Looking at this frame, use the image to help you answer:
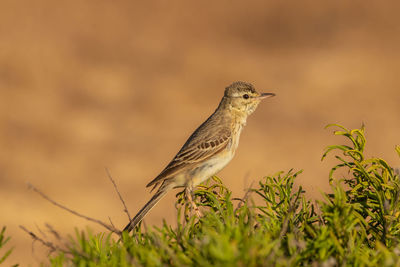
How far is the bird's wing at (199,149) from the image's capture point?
7.13 metres

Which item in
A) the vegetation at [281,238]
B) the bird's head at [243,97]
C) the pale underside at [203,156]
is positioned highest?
the bird's head at [243,97]

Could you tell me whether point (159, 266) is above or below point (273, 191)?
below

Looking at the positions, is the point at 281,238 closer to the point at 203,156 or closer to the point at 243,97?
the point at 203,156

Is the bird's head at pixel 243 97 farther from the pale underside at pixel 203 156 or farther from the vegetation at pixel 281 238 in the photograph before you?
the vegetation at pixel 281 238

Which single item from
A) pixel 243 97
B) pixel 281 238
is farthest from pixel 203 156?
pixel 281 238

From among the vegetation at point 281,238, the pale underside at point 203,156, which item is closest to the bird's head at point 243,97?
the pale underside at point 203,156

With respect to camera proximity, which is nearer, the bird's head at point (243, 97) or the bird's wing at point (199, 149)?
the bird's wing at point (199, 149)

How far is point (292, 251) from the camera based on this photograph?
2680 millimetres

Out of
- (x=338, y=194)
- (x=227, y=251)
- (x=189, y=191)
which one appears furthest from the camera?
(x=189, y=191)

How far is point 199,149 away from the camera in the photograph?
7.38 meters

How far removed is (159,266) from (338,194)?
1032 mm

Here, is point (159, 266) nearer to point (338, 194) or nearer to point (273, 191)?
point (338, 194)

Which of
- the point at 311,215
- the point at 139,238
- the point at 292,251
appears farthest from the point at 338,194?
the point at 139,238

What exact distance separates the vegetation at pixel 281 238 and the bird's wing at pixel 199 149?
2.95m
